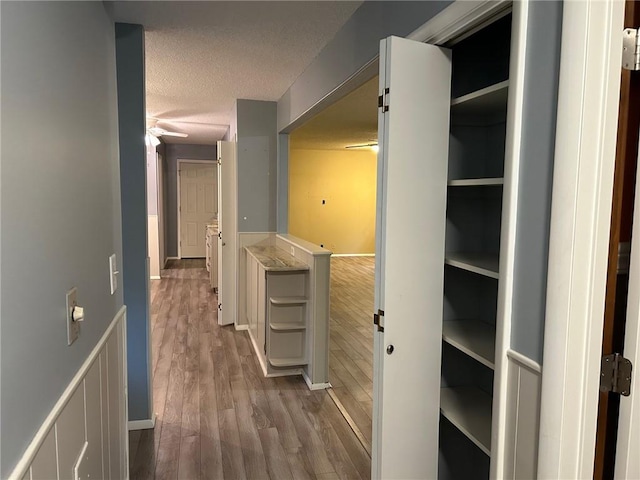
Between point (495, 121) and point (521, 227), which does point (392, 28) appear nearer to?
point (495, 121)

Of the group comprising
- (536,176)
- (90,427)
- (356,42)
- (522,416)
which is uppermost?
(356,42)

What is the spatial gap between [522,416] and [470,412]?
24.1 inches

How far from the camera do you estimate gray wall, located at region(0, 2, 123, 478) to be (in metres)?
0.84

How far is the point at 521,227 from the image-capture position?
4.12ft

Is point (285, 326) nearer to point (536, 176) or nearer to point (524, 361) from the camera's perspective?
point (524, 361)

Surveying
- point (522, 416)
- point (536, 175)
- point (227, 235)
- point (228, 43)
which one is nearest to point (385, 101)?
point (536, 175)

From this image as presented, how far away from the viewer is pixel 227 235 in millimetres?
5035

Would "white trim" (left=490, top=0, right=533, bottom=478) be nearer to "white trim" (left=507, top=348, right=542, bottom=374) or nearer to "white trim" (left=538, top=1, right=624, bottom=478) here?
"white trim" (left=507, top=348, right=542, bottom=374)

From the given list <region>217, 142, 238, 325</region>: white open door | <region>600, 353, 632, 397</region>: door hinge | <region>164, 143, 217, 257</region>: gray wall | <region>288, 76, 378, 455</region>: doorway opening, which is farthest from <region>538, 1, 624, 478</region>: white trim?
<region>164, 143, 217, 257</region>: gray wall

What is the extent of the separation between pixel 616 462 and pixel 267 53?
2.99 metres

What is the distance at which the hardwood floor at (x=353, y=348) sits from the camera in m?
3.14

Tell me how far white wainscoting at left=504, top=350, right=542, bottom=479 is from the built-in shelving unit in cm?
57

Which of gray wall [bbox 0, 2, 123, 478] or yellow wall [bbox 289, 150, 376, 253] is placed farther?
yellow wall [bbox 289, 150, 376, 253]

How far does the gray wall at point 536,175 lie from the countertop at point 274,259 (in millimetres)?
2329
